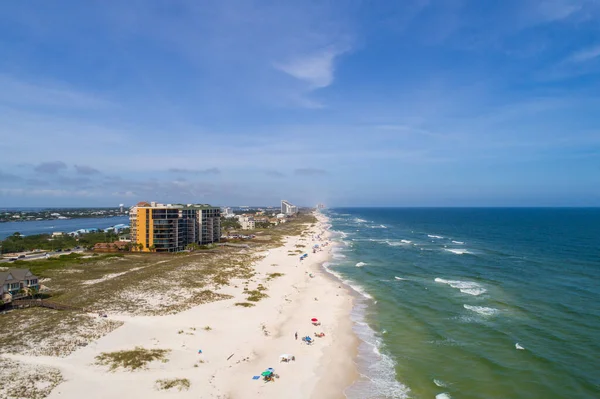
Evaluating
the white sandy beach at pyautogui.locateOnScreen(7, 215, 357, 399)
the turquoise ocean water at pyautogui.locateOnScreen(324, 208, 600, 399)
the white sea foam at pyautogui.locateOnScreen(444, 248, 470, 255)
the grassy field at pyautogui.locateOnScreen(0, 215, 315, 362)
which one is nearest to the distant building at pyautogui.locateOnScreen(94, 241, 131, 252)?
the grassy field at pyautogui.locateOnScreen(0, 215, 315, 362)

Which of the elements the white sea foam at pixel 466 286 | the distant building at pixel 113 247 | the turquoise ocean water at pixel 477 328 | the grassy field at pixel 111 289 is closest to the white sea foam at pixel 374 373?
the turquoise ocean water at pixel 477 328

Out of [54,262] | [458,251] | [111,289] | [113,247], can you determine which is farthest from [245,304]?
[458,251]

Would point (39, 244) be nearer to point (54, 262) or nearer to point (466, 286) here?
point (54, 262)

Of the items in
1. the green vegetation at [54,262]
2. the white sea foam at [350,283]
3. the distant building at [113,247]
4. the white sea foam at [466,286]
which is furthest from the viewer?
the distant building at [113,247]

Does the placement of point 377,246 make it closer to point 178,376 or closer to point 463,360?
point 463,360

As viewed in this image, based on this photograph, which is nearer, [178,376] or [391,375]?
[178,376]

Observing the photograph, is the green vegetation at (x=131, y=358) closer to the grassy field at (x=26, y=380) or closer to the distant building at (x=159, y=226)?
the grassy field at (x=26, y=380)

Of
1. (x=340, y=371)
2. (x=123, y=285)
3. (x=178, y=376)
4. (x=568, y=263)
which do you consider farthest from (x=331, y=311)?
(x=568, y=263)
